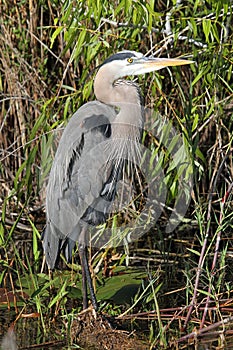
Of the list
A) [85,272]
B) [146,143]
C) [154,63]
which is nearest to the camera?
[154,63]

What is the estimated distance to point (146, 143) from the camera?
5.35m

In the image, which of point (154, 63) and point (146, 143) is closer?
point (154, 63)

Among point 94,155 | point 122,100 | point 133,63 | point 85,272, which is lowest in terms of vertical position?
point 85,272

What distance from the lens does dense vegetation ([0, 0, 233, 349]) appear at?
11.9 feet

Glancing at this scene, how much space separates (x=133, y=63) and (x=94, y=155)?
53 centimetres

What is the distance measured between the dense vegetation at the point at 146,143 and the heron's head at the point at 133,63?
0.14 m

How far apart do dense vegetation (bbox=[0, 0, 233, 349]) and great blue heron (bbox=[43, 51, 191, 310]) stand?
0.14m

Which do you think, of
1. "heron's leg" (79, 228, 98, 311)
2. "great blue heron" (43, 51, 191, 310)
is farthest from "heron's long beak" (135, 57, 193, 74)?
"heron's leg" (79, 228, 98, 311)

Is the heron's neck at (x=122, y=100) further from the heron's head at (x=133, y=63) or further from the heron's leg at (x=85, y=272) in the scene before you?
the heron's leg at (x=85, y=272)

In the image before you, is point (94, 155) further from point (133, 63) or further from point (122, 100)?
point (133, 63)

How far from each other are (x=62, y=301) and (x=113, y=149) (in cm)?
84

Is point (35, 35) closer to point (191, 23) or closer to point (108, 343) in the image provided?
point (191, 23)

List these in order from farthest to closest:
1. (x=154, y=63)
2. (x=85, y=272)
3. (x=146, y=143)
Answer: (x=146, y=143) → (x=85, y=272) → (x=154, y=63)

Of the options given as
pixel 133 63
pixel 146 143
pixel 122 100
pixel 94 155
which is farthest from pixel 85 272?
pixel 146 143
